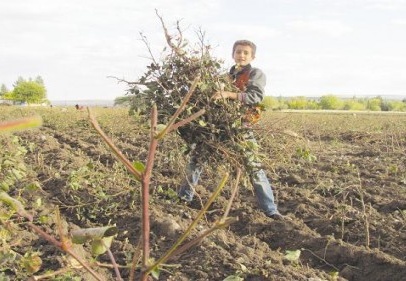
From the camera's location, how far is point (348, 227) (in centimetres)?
425

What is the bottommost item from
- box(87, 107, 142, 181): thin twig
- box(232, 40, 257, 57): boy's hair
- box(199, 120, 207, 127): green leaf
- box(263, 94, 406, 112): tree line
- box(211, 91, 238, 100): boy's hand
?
box(263, 94, 406, 112): tree line

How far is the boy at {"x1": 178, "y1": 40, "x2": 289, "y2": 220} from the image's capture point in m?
4.27

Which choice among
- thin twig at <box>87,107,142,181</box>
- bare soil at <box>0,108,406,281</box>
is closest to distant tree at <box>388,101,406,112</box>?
bare soil at <box>0,108,406,281</box>

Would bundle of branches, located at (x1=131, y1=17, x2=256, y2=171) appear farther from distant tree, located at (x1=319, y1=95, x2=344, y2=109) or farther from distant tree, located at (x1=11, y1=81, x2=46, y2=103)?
distant tree, located at (x1=11, y1=81, x2=46, y2=103)

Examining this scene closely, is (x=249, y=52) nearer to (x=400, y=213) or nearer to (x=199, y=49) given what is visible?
(x=199, y=49)

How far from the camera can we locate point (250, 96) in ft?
13.7

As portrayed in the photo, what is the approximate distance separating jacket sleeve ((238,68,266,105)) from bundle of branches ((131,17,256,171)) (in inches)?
3.0

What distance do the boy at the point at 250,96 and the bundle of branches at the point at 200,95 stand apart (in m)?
0.13

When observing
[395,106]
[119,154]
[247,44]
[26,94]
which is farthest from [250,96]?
[26,94]

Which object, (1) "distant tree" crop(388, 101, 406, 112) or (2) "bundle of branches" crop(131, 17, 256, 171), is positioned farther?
(1) "distant tree" crop(388, 101, 406, 112)

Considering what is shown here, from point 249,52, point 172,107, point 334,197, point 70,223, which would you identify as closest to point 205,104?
point 172,107

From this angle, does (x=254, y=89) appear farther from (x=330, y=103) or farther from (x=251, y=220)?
(x=330, y=103)

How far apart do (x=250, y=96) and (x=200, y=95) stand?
455mm

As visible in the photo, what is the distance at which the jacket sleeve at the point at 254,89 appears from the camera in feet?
13.6
